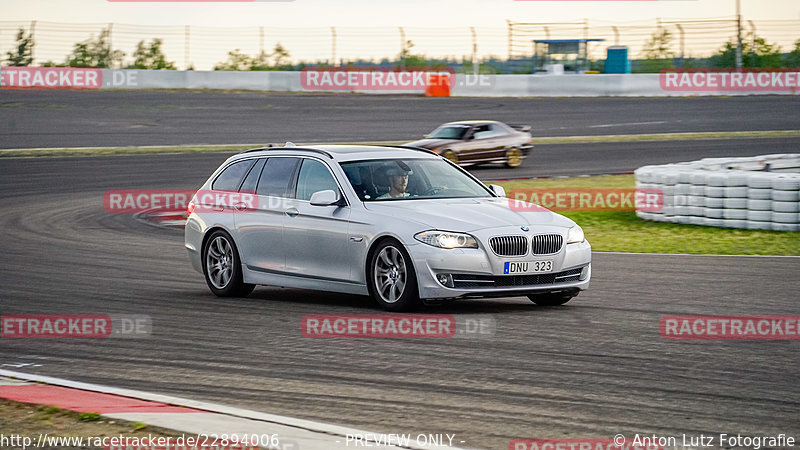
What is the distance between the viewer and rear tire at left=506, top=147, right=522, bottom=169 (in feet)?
100

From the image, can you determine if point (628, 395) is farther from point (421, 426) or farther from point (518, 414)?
point (421, 426)

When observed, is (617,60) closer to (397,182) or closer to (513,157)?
(513,157)

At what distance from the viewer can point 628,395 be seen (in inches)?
261

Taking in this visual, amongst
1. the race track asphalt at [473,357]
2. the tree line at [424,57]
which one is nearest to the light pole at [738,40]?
the tree line at [424,57]

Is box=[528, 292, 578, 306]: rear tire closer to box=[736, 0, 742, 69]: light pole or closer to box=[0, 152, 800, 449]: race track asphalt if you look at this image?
box=[0, 152, 800, 449]: race track asphalt

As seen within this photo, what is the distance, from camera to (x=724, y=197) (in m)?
17.5

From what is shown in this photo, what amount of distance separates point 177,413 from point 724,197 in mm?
12798

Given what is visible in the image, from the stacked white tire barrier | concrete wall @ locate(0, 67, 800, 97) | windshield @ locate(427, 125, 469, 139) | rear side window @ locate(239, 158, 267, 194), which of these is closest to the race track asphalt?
rear side window @ locate(239, 158, 267, 194)

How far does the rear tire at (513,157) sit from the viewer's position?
3056 centimetres

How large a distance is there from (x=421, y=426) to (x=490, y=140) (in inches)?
962

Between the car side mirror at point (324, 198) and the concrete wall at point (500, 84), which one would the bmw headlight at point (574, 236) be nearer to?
the car side mirror at point (324, 198)

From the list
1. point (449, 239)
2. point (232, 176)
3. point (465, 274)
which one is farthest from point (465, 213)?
point (232, 176)

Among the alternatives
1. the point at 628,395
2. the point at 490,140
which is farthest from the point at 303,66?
the point at 628,395

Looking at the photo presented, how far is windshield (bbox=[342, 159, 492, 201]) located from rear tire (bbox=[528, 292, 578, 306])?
1.09 metres
